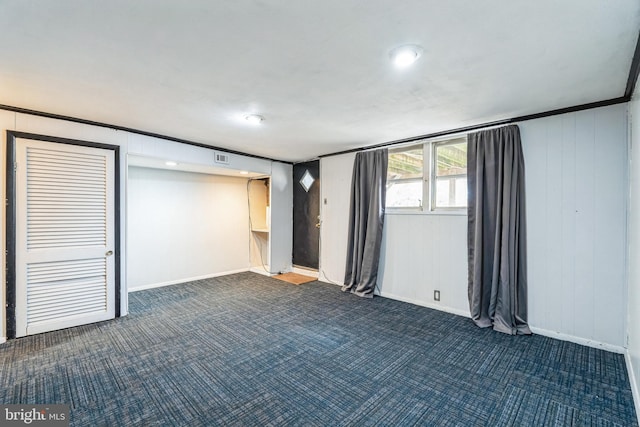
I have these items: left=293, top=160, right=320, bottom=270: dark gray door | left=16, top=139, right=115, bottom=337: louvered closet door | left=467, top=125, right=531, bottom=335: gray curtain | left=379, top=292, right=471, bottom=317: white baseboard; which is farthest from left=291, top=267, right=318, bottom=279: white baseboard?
left=16, top=139, right=115, bottom=337: louvered closet door

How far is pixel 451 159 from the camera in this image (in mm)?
3861

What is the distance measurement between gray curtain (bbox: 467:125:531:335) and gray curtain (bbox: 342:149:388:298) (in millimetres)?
1269

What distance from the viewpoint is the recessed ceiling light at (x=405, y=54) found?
184 cm

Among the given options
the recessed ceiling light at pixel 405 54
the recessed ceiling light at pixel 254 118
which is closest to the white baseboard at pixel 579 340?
the recessed ceiling light at pixel 405 54

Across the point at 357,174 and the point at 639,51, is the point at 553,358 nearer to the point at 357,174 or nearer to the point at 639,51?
the point at 639,51

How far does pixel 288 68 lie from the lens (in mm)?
2129

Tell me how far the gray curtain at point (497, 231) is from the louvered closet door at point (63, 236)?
436 cm

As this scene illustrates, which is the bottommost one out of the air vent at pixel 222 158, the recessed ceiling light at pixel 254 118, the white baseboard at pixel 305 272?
the white baseboard at pixel 305 272

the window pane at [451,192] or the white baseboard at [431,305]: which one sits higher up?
the window pane at [451,192]

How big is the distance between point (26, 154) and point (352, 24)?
349 cm

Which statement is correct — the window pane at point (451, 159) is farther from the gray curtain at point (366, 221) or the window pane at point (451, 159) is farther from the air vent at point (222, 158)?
the air vent at point (222, 158)

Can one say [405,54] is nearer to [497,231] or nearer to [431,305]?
[497,231]

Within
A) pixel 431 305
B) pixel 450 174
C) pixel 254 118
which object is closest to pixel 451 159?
pixel 450 174

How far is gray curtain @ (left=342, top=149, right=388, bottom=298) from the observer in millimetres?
4418
